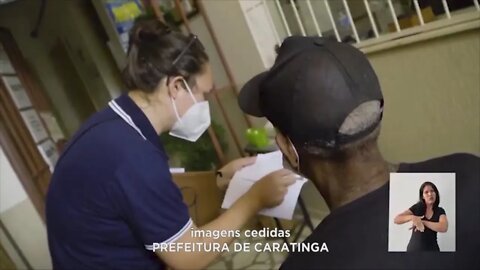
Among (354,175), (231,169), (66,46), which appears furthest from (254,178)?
(66,46)

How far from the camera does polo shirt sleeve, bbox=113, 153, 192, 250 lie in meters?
0.91

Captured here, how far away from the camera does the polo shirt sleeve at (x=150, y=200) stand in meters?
0.91

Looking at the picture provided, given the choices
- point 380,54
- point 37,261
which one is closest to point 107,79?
point 37,261

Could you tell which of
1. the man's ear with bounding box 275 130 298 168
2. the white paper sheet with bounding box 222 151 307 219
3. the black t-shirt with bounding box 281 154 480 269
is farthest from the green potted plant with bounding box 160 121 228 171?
the black t-shirt with bounding box 281 154 480 269

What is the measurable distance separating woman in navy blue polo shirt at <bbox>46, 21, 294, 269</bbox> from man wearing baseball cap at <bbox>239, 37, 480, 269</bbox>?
389 millimetres

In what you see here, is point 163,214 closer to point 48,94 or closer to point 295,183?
point 295,183

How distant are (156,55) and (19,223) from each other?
1.75 meters

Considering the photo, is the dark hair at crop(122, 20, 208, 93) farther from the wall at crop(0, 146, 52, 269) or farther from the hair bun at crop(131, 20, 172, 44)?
the wall at crop(0, 146, 52, 269)

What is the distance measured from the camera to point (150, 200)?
909 mm

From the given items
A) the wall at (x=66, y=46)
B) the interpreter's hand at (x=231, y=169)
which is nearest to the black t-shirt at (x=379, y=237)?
the interpreter's hand at (x=231, y=169)

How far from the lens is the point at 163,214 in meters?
0.92

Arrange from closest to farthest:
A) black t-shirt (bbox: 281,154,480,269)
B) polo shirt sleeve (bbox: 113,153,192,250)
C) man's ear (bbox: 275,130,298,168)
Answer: black t-shirt (bbox: 281,154,480,269)
man's ear (bbox: 275,130,298,168)
polo shirt sleeve (bbox: 113,153,192,250)

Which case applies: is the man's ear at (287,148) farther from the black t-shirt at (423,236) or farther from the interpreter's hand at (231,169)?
the interpreter's hand at (231,169)

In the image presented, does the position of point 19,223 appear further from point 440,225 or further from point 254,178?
point 440,225
